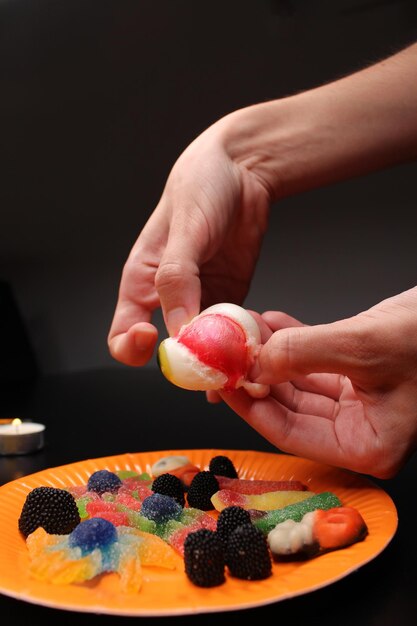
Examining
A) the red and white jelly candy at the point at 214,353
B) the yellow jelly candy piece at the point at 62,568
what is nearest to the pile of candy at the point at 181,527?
the yellow jelly candy piece at the point at 62,568

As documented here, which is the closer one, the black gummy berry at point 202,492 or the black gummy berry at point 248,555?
the black gummy berry at point 248,555

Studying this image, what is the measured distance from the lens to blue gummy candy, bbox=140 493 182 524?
941 millimetres

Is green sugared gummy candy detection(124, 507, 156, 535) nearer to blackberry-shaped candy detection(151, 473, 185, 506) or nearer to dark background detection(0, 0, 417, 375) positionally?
blackberry-shaped candy detection(151, 473, 185, 506)

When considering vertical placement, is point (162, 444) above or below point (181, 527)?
below

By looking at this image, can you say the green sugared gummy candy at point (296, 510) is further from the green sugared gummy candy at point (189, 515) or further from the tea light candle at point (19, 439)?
the tea light candle at point (19, 439)

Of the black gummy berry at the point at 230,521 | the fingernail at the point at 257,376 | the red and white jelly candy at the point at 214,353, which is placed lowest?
the black gummy berry at the point at 230,521

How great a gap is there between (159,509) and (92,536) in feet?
0.50

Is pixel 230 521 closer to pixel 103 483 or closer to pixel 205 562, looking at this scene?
pixel 205 562

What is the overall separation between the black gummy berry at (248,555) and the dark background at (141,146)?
146 centimetres

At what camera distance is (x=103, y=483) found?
108cm

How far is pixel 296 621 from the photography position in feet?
2.31

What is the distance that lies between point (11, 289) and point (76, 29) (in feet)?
3.30

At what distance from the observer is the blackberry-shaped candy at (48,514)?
3.01 ft

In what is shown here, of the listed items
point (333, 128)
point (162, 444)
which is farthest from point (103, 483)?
point (333, 128)
